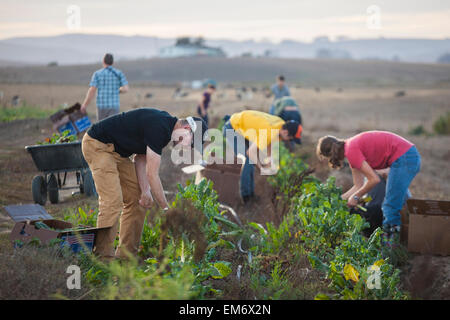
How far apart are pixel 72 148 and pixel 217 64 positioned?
74.2 metres

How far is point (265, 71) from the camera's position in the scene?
76.3 m

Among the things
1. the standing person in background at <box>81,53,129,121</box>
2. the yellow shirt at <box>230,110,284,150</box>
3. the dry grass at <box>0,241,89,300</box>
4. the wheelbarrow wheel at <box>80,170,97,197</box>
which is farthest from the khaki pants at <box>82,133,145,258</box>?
the standing person in background at <box>81,53,129,121</box>

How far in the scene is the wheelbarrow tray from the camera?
6418 mm

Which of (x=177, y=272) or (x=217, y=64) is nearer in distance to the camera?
(x=177, y=272)

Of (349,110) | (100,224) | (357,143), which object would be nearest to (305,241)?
(357,143)

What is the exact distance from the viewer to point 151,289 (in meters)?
2.84

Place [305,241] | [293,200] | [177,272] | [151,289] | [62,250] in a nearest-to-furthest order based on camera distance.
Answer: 1. [151,289]
2. [177,272]
3. [62,250]
4. [305,241]
5. [293,200]

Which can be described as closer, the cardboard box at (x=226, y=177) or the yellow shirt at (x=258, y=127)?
the yellow shirt at (x=258, y=127)

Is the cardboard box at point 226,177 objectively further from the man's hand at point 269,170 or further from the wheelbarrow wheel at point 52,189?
the wheelbarrow wheel at point 52,189

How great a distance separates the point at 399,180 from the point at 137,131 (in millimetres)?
2844

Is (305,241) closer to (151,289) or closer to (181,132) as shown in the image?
(181,132)

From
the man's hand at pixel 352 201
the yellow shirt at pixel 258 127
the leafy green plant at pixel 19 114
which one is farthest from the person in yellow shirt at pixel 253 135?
the leafy green plant at pixel 19 114

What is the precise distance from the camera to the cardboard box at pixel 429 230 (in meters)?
4.96

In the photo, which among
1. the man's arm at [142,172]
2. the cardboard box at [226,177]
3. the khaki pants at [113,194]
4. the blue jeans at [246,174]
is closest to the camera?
the khaki pants at [113,194]
